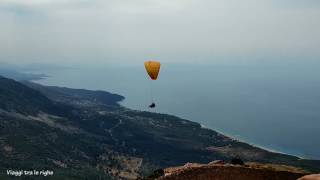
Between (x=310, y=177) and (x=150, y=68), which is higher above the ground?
(x=150, y=68)

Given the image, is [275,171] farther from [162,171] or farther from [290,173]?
[162,171]

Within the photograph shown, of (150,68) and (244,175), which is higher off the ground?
(150,68)

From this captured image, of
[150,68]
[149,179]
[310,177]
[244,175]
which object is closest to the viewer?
[310,177]

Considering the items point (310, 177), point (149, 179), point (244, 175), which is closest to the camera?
point (310, 177)

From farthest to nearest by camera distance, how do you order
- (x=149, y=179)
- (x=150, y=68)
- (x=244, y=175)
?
(x=150, y=68) → (x=149, y=179) → (x=244, y=175)

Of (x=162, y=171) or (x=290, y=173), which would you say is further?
(x=162, y=171)

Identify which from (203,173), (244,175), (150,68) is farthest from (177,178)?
(150,68)

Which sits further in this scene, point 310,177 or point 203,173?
point 203,173

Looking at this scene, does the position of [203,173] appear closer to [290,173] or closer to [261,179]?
[261,179]

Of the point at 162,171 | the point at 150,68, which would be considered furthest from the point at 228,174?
the point at 150,68
